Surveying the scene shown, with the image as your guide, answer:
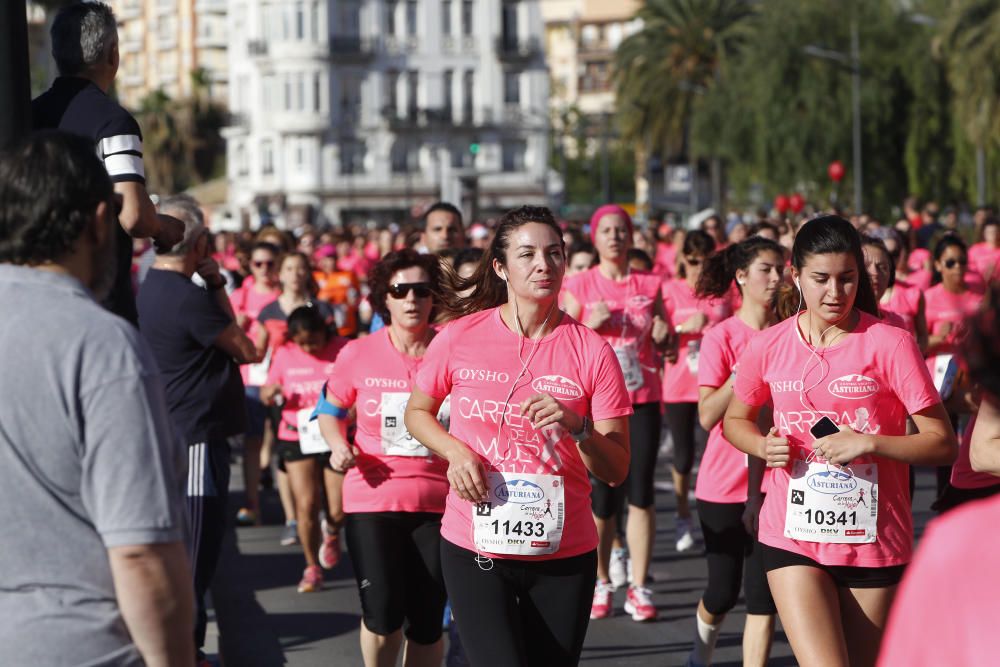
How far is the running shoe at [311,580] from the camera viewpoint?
9.69 meters

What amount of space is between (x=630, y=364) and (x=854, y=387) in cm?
387

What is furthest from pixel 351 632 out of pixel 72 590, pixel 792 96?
pixel 792 96

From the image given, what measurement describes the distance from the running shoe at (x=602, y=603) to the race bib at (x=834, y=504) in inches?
140

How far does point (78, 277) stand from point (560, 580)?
239 cm

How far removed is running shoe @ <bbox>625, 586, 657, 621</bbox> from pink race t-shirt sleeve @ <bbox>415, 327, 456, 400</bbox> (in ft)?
11.9

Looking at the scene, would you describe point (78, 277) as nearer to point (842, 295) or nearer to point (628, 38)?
point (842, 295)

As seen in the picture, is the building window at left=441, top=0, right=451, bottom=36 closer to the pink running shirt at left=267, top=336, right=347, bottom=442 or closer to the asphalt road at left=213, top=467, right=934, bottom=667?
the asphalt road at left=213, top=467, right=934, bottom=667

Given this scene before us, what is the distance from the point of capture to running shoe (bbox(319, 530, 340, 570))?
390 inches

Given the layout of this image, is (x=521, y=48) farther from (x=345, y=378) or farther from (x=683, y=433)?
(x=345, y=378)

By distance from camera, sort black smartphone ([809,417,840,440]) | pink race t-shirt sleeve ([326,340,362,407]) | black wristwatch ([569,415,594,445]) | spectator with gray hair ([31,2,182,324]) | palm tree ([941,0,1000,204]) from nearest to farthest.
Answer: spectator with gray hair ([31,2,182,324]), black wristwatch ([569,415,594,445]), black smartphone ([809,417,840,440]), pink race t-shirt sleeve ([326,340,362,407]), palm tree ([941,0,1000,204])

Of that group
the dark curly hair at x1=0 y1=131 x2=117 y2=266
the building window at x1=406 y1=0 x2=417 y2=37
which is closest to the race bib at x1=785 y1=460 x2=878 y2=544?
the dark curly hair at x1=0 y1=131 x2=117 y2=266

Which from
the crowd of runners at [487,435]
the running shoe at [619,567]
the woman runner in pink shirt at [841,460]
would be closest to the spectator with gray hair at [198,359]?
the crowd of runners at [487,435]

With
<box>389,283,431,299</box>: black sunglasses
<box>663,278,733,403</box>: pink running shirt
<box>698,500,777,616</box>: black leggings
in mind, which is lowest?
<box>698,500,777,616</box>: black leggings

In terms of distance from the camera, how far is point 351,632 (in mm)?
8609
